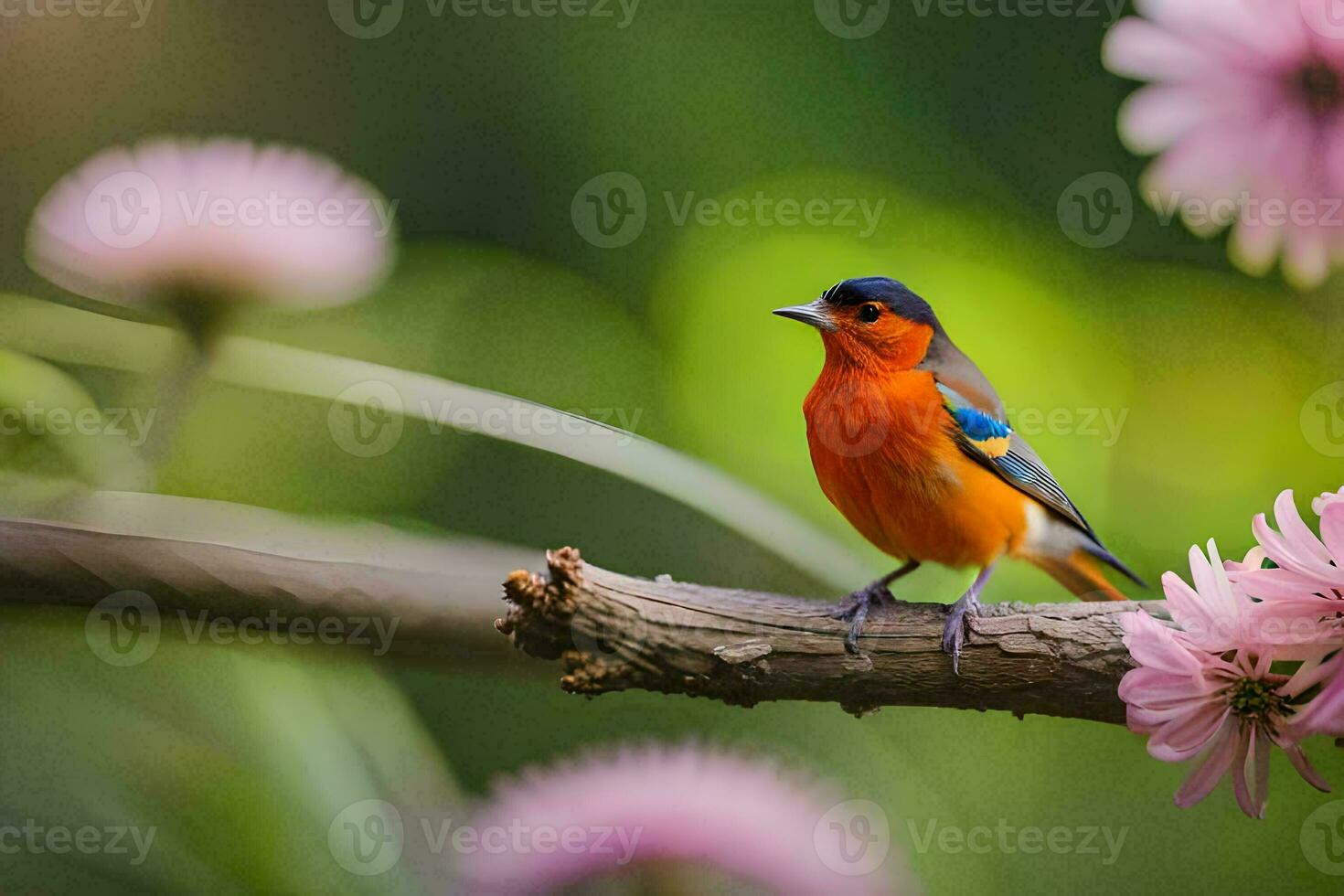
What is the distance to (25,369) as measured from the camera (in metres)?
0.83

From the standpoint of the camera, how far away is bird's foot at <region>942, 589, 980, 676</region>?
0.60 m

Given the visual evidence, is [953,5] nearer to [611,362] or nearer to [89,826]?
[611,362]

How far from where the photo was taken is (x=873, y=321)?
29.2 inches

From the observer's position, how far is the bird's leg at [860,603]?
613 mm

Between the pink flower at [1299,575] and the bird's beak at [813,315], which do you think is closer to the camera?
the pink flower at [1299,575]

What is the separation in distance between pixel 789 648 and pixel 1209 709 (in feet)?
0.66
